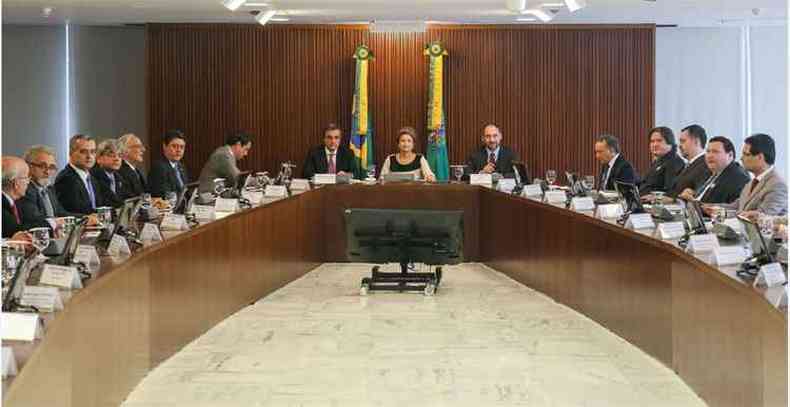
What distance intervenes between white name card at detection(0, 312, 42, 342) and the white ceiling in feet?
25.6

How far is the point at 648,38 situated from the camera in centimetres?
1294

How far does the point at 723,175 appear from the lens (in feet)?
22.7

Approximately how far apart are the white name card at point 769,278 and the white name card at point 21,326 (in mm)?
2199

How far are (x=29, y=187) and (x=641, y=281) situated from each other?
312 centimetres

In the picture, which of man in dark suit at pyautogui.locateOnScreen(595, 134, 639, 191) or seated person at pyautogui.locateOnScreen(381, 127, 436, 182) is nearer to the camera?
man in dark suit at pyautogui.locateOnScreen(595, 134, 639, 191)

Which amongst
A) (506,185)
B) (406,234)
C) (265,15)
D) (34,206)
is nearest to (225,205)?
(406,234)

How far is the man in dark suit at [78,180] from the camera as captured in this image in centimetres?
695

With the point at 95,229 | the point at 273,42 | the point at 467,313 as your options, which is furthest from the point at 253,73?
the point at 95,229

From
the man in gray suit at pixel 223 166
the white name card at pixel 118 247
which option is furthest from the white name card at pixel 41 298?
the man in gray suit at pixel 223 166

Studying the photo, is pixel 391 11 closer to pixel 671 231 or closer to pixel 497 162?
pixel 497 162

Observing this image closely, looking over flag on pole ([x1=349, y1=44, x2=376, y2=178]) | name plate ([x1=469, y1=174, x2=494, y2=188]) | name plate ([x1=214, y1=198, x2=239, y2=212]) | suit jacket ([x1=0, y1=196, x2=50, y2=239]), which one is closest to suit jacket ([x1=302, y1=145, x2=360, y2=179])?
name plate ([x1=469, y1=174, x2=494, y2=188])

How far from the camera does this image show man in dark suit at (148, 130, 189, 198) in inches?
333

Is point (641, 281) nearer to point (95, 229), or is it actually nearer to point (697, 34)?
point (95, 229)

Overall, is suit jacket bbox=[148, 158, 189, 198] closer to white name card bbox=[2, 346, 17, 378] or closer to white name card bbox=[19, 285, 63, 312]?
white name card bbox=[19, 285, 63, 312]
